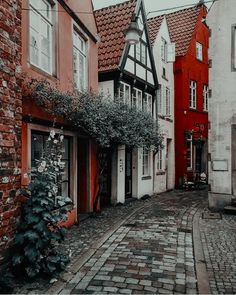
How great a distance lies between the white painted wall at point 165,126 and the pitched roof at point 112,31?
3013 millimetres

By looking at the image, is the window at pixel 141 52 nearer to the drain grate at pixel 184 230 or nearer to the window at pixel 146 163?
the window at pixel 146 163

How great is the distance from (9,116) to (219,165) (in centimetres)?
853

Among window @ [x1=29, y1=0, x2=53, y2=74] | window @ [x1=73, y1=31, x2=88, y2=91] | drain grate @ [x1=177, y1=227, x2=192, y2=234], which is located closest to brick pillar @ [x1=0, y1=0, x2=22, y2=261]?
window @ [x1=29, y1=0, x2=53, y2=74]

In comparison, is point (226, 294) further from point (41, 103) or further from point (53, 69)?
point (53, 69)

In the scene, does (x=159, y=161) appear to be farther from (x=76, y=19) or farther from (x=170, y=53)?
(x=76, y=19)

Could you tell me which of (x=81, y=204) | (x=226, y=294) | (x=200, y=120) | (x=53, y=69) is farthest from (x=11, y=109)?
(x=200, y=120)

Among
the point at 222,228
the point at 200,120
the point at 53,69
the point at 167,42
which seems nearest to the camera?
the point at 53,69

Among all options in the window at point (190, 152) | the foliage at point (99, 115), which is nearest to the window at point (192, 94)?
the window at point (190, 152)

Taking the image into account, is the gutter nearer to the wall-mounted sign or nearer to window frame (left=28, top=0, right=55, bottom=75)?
window frame (left=28, top=0, right=55, bottom=75)

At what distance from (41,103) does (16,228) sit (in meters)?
2.81

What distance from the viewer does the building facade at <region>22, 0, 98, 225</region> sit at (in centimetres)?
723

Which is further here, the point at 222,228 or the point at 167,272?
the point at 222,228

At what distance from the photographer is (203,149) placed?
2250cm

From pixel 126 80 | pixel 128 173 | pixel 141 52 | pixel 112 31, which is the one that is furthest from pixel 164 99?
pixel 128 173
